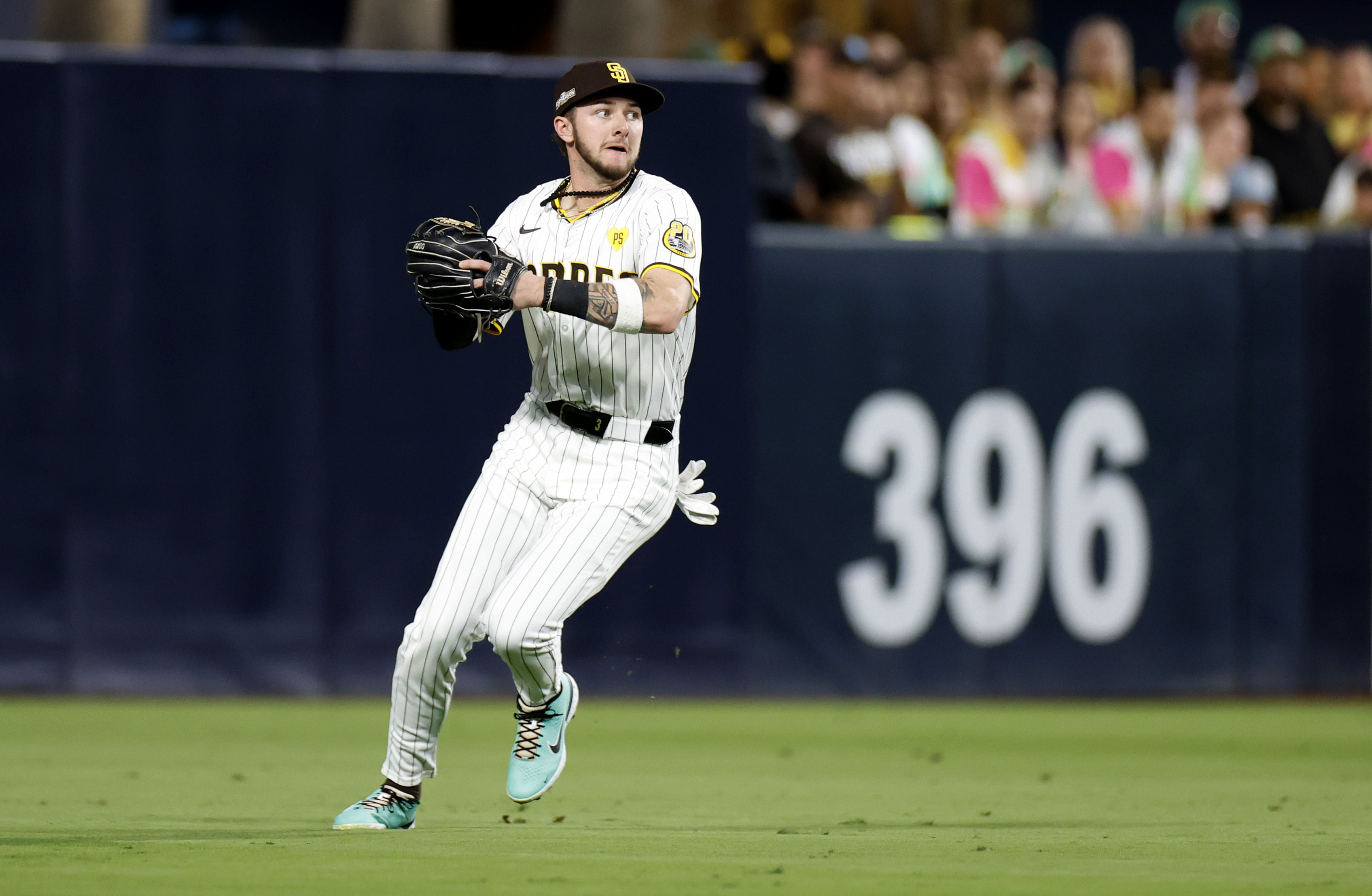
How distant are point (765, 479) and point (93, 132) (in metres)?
3.91

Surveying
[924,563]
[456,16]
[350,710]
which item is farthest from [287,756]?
[456,16]

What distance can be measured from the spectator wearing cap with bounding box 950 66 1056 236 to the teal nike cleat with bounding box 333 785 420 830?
6.44 metres

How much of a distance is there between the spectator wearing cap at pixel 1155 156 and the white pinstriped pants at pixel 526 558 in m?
6.54

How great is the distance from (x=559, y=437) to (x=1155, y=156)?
23.2ft

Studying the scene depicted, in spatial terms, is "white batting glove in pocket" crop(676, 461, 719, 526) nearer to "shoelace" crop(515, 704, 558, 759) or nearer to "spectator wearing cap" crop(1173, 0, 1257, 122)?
"shoelace" crop(515, 704, 558, 759)

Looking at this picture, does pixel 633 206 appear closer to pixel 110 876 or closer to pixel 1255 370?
pixel 110 876

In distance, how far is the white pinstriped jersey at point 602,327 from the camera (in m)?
6.02

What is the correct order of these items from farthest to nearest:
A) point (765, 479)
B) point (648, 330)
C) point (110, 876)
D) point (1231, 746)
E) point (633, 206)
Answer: point (765, 479) < point (1231, 746) < point (633, 206) < point (648, 330) < point (110, 876)

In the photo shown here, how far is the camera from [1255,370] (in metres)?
11.3

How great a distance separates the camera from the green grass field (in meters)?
5.16

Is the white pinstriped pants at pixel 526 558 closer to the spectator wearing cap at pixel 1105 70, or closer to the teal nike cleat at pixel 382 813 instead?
the teal nike cleat at pixel 382 813

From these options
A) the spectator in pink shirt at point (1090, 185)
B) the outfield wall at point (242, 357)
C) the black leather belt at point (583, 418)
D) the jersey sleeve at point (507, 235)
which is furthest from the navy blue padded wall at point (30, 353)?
the spectator in pink shirt at point (1090, 185)

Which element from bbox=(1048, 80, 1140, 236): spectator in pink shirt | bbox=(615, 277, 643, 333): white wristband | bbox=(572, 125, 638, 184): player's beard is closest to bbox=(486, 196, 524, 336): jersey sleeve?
bbox=(572, 125, 638, 184): player's beard

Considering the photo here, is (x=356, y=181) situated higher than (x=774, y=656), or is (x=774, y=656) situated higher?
(x=356, y=181)
